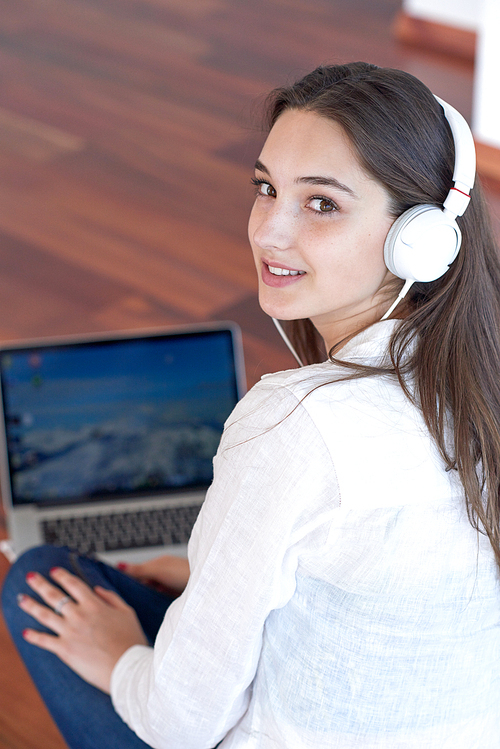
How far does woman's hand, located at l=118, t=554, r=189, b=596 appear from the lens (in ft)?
4.88

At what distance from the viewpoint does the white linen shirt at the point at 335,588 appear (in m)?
0.87

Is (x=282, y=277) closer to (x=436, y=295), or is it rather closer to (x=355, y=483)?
(x=436, y=295)

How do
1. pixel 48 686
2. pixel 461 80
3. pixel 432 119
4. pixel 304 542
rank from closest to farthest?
pixel 304 542
pixel 432 119
pixel 48 686
pixel 461 80

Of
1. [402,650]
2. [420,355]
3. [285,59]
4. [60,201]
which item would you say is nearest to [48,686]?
[402,650]

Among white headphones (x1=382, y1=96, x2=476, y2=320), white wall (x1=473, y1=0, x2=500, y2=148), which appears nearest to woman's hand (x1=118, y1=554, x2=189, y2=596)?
white headphones (x1=382, y1=96, x2=476, y2=320)

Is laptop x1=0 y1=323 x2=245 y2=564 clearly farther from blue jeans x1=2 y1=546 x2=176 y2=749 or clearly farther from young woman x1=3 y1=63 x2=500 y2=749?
young woman x1=3 y1=63 x2=500 y2=749

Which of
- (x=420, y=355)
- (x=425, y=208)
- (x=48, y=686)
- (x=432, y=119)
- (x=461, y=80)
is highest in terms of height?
(x=461, y=80)

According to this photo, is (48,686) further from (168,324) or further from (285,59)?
(285,59)

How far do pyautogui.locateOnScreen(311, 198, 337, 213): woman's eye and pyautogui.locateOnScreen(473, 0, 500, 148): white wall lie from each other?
8.21 feet

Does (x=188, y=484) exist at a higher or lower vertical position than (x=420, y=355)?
lower

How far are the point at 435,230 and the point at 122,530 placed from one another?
2.93 ft

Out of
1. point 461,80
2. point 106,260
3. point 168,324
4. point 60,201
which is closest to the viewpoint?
point 168,324

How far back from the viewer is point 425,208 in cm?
99

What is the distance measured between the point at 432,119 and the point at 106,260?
1952 millimetres
